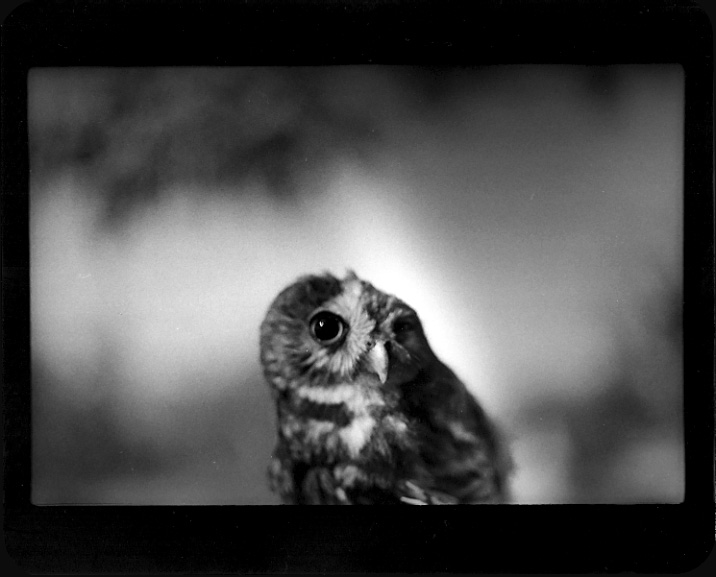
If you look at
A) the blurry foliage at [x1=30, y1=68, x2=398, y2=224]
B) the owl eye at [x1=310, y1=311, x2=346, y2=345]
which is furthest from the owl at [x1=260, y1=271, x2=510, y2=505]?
the blurry foliage at [x1=30, y1=68, x2=398, y2=224]

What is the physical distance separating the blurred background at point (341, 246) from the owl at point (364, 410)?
25 mm

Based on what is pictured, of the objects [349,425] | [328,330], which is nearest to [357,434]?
[349,425]

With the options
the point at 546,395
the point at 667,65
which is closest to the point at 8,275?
the point at 546,395

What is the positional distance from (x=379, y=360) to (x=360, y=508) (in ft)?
0.56

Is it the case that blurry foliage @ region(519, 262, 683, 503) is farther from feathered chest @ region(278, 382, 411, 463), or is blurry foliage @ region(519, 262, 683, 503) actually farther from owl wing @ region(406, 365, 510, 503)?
feathered chest @ region(278, 382, 411, 463)

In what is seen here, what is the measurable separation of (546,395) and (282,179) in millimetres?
388

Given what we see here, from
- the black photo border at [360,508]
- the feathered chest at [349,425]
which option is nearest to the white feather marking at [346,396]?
the feathered chest at [349,425]

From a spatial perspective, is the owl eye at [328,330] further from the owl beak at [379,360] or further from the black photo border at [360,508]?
the black photo border at [360,508]

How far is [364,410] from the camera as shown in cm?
84

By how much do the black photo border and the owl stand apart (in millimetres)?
31

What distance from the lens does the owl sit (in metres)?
0.83

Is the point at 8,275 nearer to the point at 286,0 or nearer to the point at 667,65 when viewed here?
the point at 286,0

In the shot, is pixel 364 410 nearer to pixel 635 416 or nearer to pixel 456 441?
pixel 456 441

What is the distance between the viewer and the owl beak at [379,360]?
83cm
